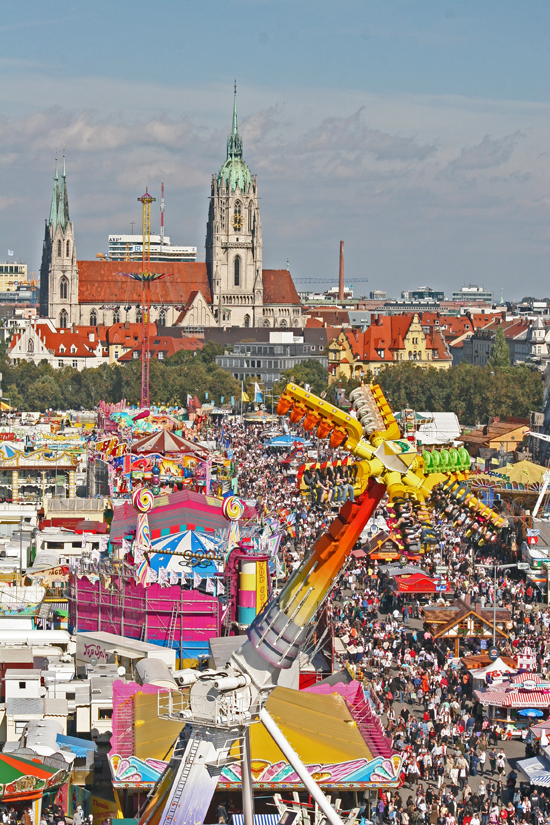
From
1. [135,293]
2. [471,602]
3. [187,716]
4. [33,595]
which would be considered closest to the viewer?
[187,716]

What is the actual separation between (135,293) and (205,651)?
170530 millimetres

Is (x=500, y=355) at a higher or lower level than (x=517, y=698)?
higher

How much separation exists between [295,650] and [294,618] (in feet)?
1.28

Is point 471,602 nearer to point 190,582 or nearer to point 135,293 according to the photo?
point 190,582

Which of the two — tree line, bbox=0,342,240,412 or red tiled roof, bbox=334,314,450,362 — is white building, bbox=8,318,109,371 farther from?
red tiled roof, bbox=334,314,450,362

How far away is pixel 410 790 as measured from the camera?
27.0 meters

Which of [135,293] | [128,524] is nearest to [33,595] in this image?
[128,524]

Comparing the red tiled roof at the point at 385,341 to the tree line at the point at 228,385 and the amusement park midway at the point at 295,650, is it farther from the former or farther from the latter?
the amusement park midway at the point at 295,650

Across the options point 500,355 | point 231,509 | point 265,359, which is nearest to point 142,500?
point 231,509

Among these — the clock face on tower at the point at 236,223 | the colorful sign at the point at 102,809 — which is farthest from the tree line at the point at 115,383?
the colorful sign at the point at 102,809

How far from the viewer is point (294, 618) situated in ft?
57.1

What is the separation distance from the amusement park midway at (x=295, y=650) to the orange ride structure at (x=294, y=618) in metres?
0.03

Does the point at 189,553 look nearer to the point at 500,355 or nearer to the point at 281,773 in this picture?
the point at 281,773

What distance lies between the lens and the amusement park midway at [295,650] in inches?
655
